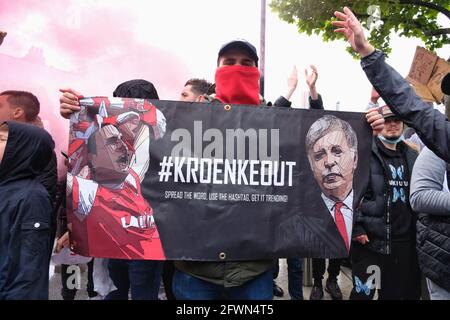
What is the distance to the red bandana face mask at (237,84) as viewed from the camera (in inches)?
85.9

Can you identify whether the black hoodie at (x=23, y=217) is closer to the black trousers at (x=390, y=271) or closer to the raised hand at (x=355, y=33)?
the raised hand at (x=355, y=33)

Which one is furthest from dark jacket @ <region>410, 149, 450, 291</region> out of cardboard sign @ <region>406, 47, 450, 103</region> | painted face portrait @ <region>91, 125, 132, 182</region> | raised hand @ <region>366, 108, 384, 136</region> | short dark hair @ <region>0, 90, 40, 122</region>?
cardboard sign @ <region>406, 47, 450, 103</region>

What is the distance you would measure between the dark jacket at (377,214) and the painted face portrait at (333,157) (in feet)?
2.64

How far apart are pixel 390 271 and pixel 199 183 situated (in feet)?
5.81

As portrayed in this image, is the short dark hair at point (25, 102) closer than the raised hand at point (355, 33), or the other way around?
the raised hand at point (355, 33)

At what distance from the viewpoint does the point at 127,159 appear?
2217 mm

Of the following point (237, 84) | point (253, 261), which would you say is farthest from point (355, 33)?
point (253, 261)

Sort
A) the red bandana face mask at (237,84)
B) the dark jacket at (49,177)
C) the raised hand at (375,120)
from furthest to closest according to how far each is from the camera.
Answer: the dark jacket at (49,177), the raised hand at (375,120), the red bandana face mask at (237,84)

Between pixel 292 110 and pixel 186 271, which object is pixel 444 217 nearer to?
pixel 292 110

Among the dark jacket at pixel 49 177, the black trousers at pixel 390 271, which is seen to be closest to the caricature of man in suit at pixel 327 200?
the black trousers at pixel 390 271

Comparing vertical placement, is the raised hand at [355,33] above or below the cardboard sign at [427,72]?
below

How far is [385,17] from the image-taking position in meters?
8.85

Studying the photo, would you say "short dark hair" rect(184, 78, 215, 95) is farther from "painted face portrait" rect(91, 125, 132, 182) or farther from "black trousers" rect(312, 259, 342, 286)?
"black trousers" rect(312, 259, 342, 286)

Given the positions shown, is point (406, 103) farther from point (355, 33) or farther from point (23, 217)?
point (23, 217)
